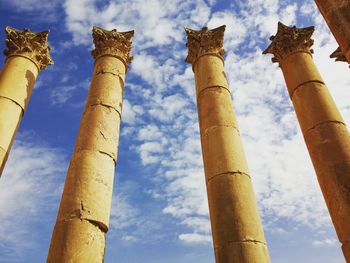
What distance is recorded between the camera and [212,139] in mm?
14805

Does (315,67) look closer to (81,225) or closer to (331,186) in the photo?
(331,186)

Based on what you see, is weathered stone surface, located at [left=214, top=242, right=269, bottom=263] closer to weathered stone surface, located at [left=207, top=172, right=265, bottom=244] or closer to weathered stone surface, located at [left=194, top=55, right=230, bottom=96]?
Answer: weathered stone surface, located at [left=207, top=172, right=265, bottom=244]

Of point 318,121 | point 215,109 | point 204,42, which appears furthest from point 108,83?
point 318,121

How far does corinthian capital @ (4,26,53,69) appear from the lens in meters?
17.2

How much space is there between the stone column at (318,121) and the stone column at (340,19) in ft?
17.8

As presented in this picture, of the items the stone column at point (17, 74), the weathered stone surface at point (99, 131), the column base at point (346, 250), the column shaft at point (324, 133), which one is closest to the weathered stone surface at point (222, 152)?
the column shaft at point (324, 133)

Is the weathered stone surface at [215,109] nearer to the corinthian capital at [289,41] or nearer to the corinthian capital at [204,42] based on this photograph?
the corinthian capital at [204,42]

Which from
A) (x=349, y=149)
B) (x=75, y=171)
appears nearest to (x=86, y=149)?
(x=75, y=171)

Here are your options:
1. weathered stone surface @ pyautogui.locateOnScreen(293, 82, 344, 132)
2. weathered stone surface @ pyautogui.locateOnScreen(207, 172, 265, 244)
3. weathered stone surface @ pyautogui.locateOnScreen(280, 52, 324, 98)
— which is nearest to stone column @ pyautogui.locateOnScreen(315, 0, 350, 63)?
weathered stone surface @ pyautogui.locateOnScreen(293, 82, 344, 132)

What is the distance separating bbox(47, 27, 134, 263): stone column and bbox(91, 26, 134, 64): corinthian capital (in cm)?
17

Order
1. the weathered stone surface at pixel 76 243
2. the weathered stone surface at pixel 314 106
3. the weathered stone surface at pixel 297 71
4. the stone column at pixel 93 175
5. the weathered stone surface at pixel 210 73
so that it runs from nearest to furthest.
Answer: the weathered stone surface at pixel 76 243, the stone column at pixel 93 175, the weathered stone surface at pixel 314 106, the weathered stone surface at pixel 297 71, the weathered stone surface at pixel 210 73

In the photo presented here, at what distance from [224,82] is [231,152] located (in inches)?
198

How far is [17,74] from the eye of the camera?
631 inches

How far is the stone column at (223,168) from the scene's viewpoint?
11555 mm
